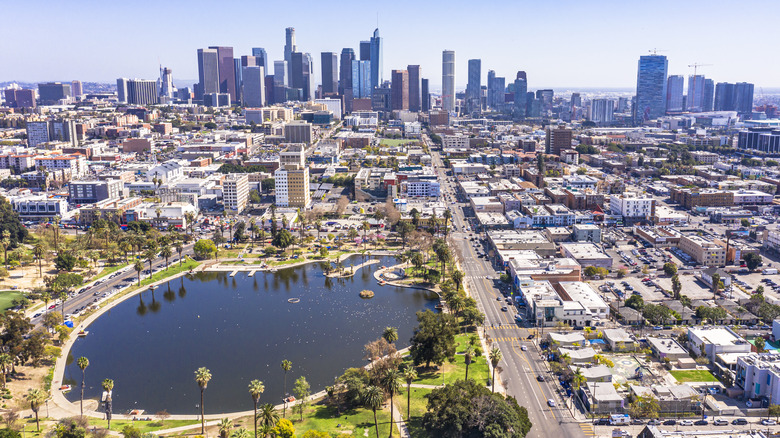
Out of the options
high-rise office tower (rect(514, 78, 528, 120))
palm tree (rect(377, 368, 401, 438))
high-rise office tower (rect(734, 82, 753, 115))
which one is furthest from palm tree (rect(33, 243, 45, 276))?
high-rise office tower (rect(734, 82, 753, 115))

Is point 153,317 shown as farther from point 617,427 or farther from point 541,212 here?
point 541,212

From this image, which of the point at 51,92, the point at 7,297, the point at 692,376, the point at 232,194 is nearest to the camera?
the point at 692,376

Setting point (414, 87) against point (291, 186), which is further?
point (414, 87)

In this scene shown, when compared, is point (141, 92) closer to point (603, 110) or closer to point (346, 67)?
point (346, 67)

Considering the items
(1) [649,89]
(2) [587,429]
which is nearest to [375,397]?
(2) [587,429]

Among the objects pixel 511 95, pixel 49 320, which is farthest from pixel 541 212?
pixel 511 95

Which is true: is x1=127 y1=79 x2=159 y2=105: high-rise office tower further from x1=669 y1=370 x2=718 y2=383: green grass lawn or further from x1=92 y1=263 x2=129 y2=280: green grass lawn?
x1=669 y1=370 x2=718 y2=383: green grass lawn
